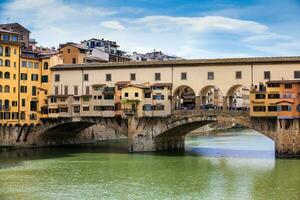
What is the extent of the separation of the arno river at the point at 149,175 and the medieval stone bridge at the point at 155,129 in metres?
2.27

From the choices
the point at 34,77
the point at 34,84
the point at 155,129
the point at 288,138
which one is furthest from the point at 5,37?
the point at 288,138

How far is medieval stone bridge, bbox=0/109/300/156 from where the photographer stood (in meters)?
49.8

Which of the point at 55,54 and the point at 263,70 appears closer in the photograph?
the point at 263,70

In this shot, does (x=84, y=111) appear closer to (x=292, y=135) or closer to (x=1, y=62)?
(x=1, y=62)

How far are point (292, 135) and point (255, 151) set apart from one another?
24.1 ft

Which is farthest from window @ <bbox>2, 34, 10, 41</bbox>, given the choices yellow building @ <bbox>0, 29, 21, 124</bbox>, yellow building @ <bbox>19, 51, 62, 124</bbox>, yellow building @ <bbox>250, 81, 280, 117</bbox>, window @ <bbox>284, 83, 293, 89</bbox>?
window @ <bbox>284, 83, 293, 89</bbox>

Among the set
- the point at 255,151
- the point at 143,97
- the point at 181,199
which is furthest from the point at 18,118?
the point at 181,199

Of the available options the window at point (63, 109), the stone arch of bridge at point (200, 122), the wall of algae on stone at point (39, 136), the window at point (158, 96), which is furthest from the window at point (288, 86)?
the window at point (63, 109)

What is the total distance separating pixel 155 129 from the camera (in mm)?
56375

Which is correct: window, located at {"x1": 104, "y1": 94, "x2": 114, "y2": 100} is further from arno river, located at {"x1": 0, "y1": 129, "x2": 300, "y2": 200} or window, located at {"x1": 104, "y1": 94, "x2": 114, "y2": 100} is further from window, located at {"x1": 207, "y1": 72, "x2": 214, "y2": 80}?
window, located at {"x1": 207, "y1": 72, "x2": 214, "y2": 80}

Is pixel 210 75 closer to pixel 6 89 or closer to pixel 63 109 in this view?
pixel 63 109

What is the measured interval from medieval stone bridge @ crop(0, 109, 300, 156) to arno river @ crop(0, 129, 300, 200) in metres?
2.27

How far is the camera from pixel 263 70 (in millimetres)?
52406

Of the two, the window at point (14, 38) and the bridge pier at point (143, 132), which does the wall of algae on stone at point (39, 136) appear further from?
the window at point (14, 38)
